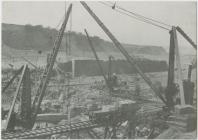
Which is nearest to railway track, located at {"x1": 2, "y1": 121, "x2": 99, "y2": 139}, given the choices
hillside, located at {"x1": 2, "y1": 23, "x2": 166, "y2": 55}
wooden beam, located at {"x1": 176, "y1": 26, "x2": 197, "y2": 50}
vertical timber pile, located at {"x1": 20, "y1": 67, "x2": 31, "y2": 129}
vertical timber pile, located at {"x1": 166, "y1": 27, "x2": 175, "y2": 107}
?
vertical timber pile, located at {"x1": 20, "y1": 67, "x2": 31, "y2": 129}

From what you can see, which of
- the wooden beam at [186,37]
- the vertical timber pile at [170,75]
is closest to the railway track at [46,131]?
A: the vertical timber pile at [170,75]

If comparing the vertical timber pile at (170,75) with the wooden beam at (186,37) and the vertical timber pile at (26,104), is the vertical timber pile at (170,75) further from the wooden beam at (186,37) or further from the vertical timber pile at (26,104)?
the vertical timber pile at (26,104)

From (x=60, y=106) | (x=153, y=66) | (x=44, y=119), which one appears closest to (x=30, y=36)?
(x=153, y=66)


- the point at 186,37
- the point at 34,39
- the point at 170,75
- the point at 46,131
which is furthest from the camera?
the point at 34,39

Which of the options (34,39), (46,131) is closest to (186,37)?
(46,131)

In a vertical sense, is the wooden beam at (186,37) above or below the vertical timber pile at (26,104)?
above

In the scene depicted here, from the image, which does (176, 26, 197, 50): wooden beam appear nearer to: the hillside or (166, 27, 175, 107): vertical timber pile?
(166, 27, 175, 107): vertical timber pile

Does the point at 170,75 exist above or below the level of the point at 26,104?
above

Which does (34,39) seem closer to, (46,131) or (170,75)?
(170,75)

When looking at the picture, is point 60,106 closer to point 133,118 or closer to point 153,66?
point 133,118

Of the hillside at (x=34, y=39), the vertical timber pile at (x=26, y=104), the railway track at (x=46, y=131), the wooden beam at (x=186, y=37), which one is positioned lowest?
the railway track at (x=46, y=131)

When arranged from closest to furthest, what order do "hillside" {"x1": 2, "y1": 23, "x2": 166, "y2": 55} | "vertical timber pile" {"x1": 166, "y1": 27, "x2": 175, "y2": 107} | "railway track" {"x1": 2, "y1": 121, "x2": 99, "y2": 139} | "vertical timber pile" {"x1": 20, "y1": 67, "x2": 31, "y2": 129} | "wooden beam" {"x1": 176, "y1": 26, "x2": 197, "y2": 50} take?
"railway track" {"x1": 2, "y1": 121, "x2": 99, "y2": 139}
"vertical timber pile" {"x1": 20, "y1": 67, "x2": 31, "y2": 129}
"wooden beam" {"x1": 176, "y1": 26, "x2": 197, "y2": 50}
"vertical timber pile" {"x1": 166, "y1": 27, "x2": 175, "y2": 107}
"hillside" {"x1": 2, "y1": 23, "x2": 166, "y2": 55}
